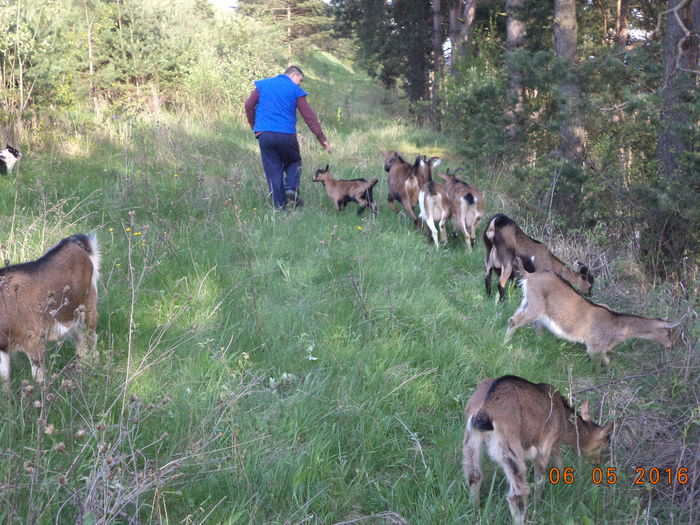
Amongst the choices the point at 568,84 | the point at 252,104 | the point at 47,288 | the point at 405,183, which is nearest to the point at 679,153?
the point at 568,84

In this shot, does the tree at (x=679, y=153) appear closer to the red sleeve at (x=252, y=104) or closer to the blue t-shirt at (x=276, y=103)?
the blue t-shirt at (x=276, y=103)

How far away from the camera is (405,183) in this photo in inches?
396

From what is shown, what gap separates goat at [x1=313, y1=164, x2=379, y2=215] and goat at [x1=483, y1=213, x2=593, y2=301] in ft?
9.65

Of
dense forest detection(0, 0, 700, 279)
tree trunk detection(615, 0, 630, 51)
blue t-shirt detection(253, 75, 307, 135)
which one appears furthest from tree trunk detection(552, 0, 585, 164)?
tree trunk detection(615, 0, 630, 51)

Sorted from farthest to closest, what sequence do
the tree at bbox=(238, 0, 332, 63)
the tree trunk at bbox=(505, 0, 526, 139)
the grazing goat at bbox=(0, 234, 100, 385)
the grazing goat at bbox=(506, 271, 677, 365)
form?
1. the tree at bbox=(238, 0, 332, 63)
2. the tree trunk at bbox=(505, 0, 526, 139)
3. the grazing goat at bbox=(506, 271, 677, 365)
4. the grazing goat at bbox=(0, 234, 100, 385)

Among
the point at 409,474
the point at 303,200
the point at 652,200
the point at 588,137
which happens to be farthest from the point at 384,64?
the point at 409,474

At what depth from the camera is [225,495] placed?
3.57 meters

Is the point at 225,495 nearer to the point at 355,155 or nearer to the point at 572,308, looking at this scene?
the point at 572,308

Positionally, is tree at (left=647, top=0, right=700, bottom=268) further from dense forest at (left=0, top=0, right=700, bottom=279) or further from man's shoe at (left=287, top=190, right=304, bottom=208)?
man's shoe at (left=287, top=190, right=304, bottom=208)

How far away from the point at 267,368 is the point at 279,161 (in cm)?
584

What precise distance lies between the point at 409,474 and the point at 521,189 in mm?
9483

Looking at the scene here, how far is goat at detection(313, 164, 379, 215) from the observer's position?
1016 cm

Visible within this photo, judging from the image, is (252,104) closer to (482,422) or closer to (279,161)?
(279,161)
